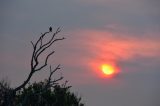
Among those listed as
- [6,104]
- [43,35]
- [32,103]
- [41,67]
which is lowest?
[6,104]

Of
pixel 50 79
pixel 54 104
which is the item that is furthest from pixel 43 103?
pixel 50 79

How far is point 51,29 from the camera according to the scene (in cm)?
2352

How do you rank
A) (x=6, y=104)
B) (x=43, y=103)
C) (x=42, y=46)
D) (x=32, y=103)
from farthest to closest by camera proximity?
(x=43, y=103) < (x=32, y=103) < (x=42, y=46) < (x=6, y=104)

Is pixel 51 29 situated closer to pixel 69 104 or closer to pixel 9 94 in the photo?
pixel 9 94

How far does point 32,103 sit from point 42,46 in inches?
1378

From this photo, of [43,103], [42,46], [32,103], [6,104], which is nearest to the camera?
[6,104]

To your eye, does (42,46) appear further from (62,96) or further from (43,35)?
(62,96)

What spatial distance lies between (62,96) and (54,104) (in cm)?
248

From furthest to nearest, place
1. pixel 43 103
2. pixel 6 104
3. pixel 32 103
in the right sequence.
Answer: pixel 43 103 → pixel 32 103 → pixel 6 104

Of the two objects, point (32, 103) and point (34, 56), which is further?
point (32, 103)

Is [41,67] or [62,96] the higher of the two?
[62,96]

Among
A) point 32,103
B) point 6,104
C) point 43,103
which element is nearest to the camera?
point 6,104

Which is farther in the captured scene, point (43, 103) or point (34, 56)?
point (43, 103)

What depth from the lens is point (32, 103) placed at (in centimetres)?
5712
